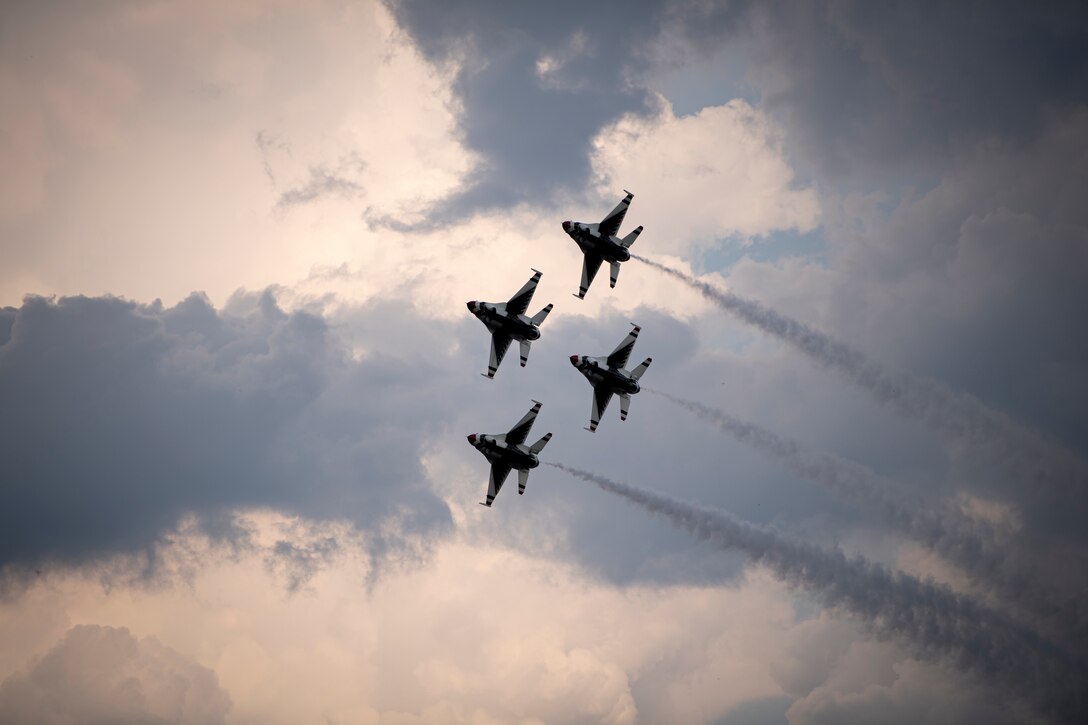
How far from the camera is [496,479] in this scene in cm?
10744

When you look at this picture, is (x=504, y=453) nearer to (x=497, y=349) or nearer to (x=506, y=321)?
(x=497, y=349)

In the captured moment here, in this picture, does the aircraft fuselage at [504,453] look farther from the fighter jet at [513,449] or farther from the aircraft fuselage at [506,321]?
the aircraft fuselage at [506,321]

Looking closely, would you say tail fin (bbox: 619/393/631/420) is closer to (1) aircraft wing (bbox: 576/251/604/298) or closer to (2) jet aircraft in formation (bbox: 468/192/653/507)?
(2) jet aircraft in formation (bbox: 468/192/653/507)

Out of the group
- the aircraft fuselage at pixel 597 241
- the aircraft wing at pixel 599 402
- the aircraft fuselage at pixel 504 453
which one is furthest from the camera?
the aircraft wing at pixel 599 402

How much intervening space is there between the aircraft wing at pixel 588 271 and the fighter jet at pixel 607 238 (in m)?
0.30

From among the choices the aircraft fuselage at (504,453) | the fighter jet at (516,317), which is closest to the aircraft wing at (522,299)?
the fighter jet at (516,317)

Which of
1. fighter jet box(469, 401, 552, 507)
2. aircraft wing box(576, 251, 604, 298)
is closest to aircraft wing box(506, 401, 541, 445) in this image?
fighter jet box(469, 401, 552, 507)

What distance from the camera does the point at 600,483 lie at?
381ft

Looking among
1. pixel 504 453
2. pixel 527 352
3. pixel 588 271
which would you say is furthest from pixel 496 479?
pixel 588 271

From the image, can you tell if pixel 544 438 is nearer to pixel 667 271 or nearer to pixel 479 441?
pixel 479 441

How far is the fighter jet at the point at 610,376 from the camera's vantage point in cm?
10912

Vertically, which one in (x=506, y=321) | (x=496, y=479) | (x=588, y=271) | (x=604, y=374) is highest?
(x=588, y=271)

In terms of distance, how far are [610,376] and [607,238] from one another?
51.0 feet

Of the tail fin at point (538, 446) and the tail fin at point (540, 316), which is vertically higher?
the tail fin at point (540, 316)
